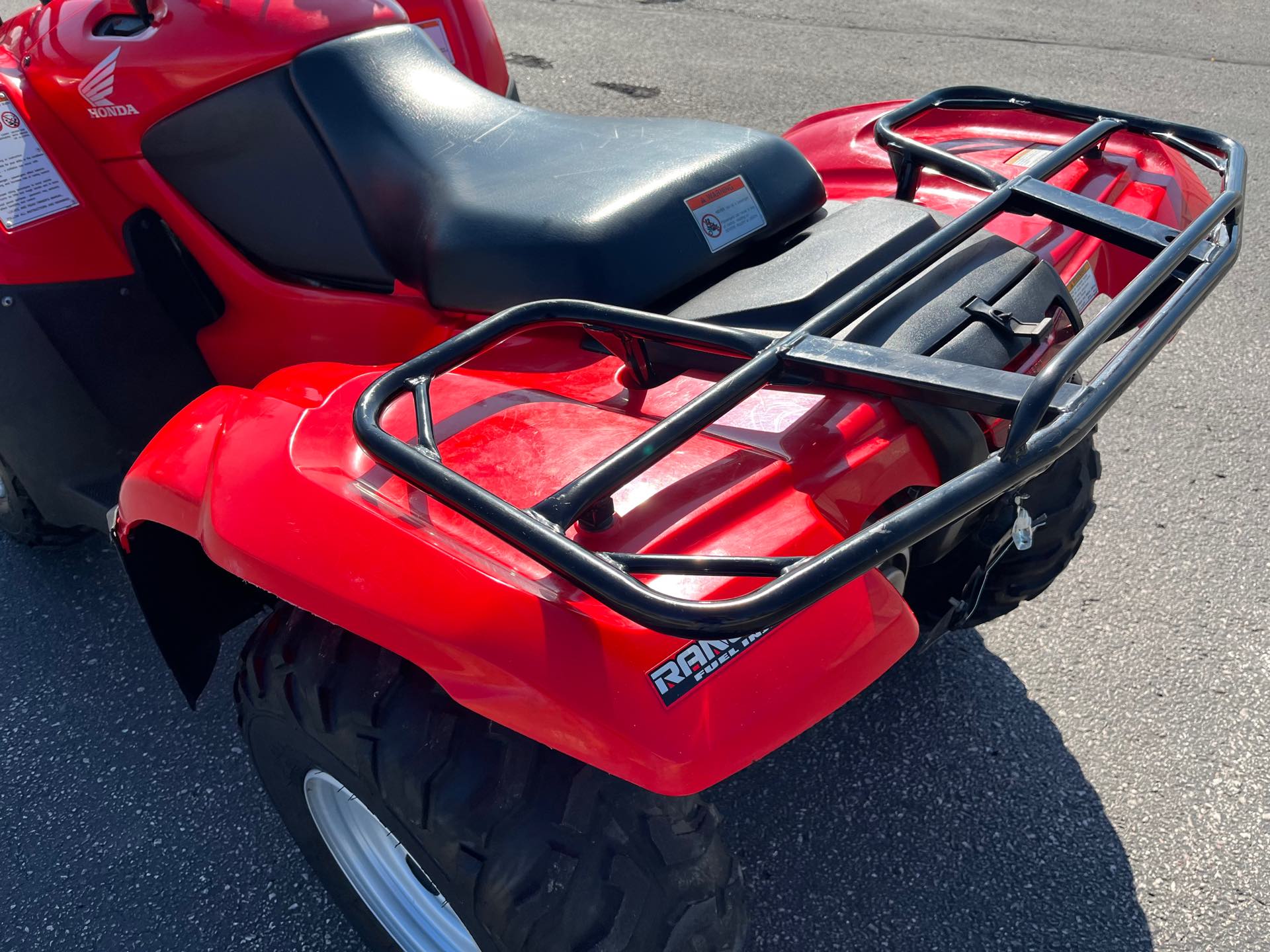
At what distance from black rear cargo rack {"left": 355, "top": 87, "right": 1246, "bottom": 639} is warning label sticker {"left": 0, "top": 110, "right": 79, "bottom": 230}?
1.32 metres

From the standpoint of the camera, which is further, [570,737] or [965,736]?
[965,736]

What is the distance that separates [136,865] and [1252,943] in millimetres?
2069

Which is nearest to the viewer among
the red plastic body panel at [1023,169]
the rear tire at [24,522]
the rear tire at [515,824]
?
the rear tire at [515,824]

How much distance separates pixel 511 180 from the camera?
5.49 feet

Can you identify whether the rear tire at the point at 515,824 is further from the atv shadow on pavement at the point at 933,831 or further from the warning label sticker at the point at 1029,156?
the warning label sticker at the point at 1029,156

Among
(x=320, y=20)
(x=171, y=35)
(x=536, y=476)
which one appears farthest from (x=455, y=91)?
(x=536, y=476)

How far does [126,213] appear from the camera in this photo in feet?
6.98

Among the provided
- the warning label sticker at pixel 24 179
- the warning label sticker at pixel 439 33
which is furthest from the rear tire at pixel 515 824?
the warning label sticker at pixel 439 33

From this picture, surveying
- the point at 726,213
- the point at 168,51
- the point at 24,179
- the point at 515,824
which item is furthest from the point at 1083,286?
the point at 24,179

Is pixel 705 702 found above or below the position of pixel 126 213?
below

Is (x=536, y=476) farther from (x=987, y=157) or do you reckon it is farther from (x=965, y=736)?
(x=965, y=736)

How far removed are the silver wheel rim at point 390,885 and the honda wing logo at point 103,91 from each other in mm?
1370

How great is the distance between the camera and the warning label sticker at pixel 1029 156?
1.88 metres

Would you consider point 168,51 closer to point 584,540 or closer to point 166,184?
point 166,184
